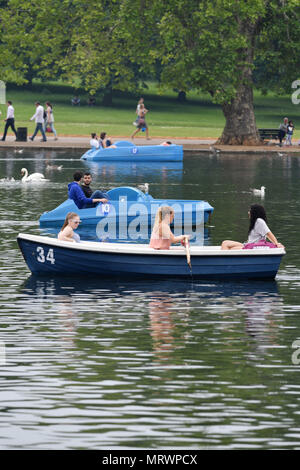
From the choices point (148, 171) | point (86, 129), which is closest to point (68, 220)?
point (148, 171)

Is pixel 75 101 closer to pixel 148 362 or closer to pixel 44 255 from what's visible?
pixel 44 255

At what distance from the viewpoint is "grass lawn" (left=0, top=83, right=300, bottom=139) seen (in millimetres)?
71875

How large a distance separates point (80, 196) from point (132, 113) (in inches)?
2532

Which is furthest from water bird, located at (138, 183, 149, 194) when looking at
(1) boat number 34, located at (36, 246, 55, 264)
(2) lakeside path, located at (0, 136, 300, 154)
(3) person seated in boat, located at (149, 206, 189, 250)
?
(2) lakeside path, located at (0, 136, 300, 154)

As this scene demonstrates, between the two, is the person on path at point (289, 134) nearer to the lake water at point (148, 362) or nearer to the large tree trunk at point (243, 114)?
the large tree trunk at point (243, 114)

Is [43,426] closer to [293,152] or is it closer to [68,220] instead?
[68,220]

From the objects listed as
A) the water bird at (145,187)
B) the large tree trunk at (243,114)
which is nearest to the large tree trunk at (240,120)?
the large tree trunk at (243,114)

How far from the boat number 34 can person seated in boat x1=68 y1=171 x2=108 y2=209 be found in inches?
220

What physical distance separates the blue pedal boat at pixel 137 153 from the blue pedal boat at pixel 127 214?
19.3 m

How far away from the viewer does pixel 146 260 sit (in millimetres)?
20172

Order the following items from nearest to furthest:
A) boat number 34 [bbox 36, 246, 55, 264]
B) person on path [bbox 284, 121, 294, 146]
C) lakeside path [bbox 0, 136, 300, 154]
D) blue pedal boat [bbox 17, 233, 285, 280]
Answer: blue pedal boat [bbox 17, 233, 285, 280]
boat number 34 [bbox 36, 246, 55, 264]
lakeside path [bbox 0, 136, 300, 154]
person on path [bbox 284, 121, 294, 146]

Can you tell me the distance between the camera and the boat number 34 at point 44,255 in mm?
20391

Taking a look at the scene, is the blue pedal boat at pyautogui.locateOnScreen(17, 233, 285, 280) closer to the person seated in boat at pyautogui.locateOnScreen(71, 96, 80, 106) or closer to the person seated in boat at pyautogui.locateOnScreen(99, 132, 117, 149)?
the person seated in boat at pyautogui.locateOnScreen(99, 132, 117, 149)

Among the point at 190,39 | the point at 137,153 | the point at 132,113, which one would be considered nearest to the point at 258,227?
the point at 137,153
